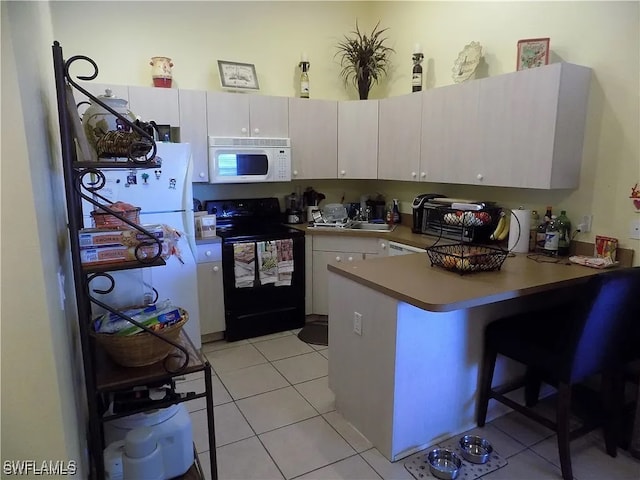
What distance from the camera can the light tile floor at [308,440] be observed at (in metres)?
2.07

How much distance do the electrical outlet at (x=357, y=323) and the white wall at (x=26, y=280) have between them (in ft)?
4.45

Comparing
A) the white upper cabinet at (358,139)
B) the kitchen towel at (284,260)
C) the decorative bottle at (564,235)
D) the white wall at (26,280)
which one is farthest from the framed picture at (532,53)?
the white wall at (26,280)

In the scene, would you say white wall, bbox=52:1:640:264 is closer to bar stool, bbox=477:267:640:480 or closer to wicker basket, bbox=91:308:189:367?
bar stool, bbox=477:267:640:480

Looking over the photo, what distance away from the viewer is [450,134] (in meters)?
3.17

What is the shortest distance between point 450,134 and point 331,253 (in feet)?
4.48

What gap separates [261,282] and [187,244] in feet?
2.34

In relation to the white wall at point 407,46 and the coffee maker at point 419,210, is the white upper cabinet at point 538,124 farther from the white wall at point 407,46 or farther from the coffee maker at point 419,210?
the coffee maker at point 419,210

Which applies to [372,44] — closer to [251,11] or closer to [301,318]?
[251,11]

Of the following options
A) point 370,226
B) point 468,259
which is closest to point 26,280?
point 468,259

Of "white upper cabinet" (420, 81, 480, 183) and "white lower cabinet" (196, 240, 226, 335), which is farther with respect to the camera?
"white lower cabinet" (196, 240, 226, 335)

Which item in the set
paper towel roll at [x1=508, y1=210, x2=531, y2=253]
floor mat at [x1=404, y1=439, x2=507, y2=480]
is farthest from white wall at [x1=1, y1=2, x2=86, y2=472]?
paper towel roll at [x1=508, y1=210, x2=531, y2=253]

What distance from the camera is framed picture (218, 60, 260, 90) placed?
367 centimetres

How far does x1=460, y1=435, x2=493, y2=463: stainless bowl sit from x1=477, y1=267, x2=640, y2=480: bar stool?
209mm

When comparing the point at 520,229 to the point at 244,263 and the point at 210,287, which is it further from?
the point at 210,287
